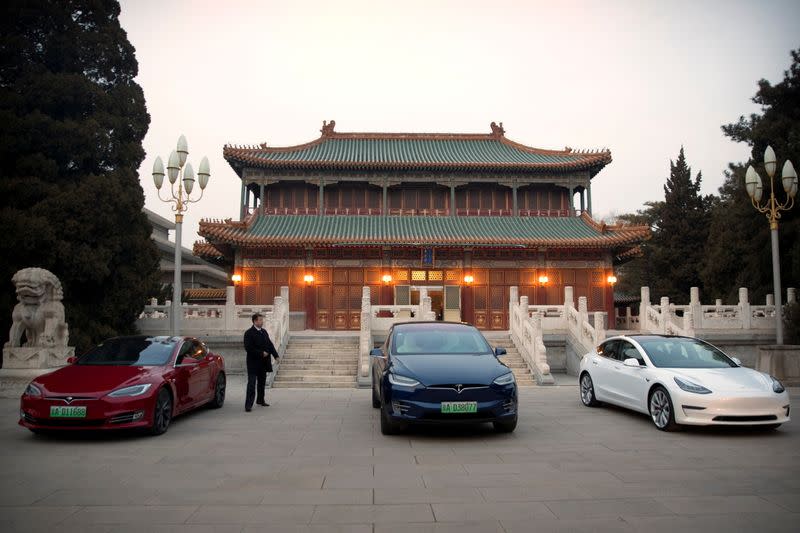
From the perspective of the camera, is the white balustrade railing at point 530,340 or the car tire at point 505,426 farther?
the white balustrade railing at point 530,340

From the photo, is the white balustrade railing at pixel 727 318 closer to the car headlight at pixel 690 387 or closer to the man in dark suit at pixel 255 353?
the car headlight at pixel 690 387

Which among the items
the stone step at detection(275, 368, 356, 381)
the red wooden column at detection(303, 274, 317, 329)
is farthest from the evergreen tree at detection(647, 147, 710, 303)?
the stone step at detection(275, 368, 356, 381)

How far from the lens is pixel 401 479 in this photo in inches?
227

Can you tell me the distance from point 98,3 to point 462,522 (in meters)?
19.5

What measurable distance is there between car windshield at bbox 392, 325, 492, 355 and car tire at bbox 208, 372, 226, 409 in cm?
392

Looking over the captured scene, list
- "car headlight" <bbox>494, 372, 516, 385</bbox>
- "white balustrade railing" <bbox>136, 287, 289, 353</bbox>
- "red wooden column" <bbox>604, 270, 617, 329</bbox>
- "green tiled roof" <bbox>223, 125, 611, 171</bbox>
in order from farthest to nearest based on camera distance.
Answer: "green tiled roof" <bbox>223, 125, 611, 171</bbox> → "red wooden column" <bbox>604, 270, 617, 329</bbox> → "white balustrade railing" <bbox>136, 287, 289, 353</bbox> → "car headlight" <bbox>494, 372, 516, 385</bbox>

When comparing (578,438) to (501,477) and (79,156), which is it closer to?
(501,477)

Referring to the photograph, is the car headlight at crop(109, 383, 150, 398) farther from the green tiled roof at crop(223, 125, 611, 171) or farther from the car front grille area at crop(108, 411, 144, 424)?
the green tiled roof at crop(223, 125, 611, 171)

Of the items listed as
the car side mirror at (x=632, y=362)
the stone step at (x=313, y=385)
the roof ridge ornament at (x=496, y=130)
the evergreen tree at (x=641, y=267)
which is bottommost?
the stone step at (x=313, y=385)

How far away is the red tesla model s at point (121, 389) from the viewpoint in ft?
24.5

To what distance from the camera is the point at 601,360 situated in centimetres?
1051

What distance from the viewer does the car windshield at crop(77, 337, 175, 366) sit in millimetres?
8859

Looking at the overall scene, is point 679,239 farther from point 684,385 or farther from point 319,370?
point 684,385

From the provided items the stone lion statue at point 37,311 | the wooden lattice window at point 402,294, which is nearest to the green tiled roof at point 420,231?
the wooden lattice window at point 402,294
